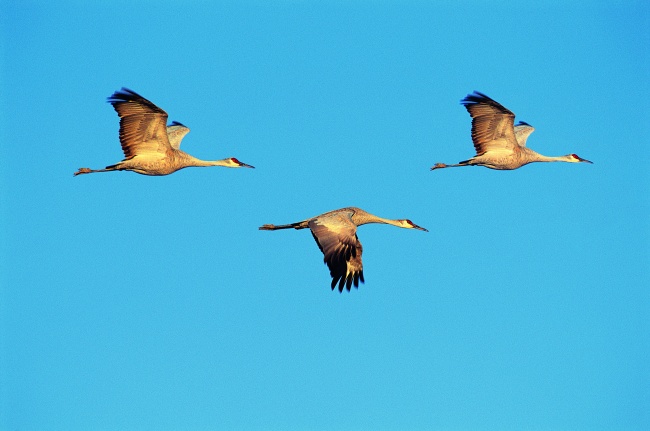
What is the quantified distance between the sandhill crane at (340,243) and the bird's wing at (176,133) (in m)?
3.98

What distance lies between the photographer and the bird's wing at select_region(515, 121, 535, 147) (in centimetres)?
1927

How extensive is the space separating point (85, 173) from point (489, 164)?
6.58 metres

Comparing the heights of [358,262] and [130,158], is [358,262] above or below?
below

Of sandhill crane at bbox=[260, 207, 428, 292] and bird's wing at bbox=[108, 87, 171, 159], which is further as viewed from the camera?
bird's wing at bbox=[108, 87, 171, 159]

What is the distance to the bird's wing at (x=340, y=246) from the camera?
45.8ft

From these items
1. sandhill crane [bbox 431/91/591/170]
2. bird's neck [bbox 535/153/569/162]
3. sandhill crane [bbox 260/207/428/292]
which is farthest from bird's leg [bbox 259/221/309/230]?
bird's neck [bbox 535/153/569/162]

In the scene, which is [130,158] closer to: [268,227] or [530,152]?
[268,227]

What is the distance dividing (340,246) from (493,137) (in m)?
4.82

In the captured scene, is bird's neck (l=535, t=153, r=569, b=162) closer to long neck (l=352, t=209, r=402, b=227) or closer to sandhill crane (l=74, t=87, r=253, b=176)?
long neck (l=352, t=209, r=402, b=227)

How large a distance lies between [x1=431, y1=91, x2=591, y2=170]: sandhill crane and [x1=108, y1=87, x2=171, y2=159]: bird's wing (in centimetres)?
487

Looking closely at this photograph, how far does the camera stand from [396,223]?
683 inches

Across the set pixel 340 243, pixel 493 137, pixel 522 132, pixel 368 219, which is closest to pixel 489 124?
pixel 493 137

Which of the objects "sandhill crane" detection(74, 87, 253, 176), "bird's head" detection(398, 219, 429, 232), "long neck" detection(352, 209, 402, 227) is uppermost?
"sandhill crane" detection(74, 87, 253, 176)

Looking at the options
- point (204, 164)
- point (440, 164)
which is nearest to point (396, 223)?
point (440, 164)
